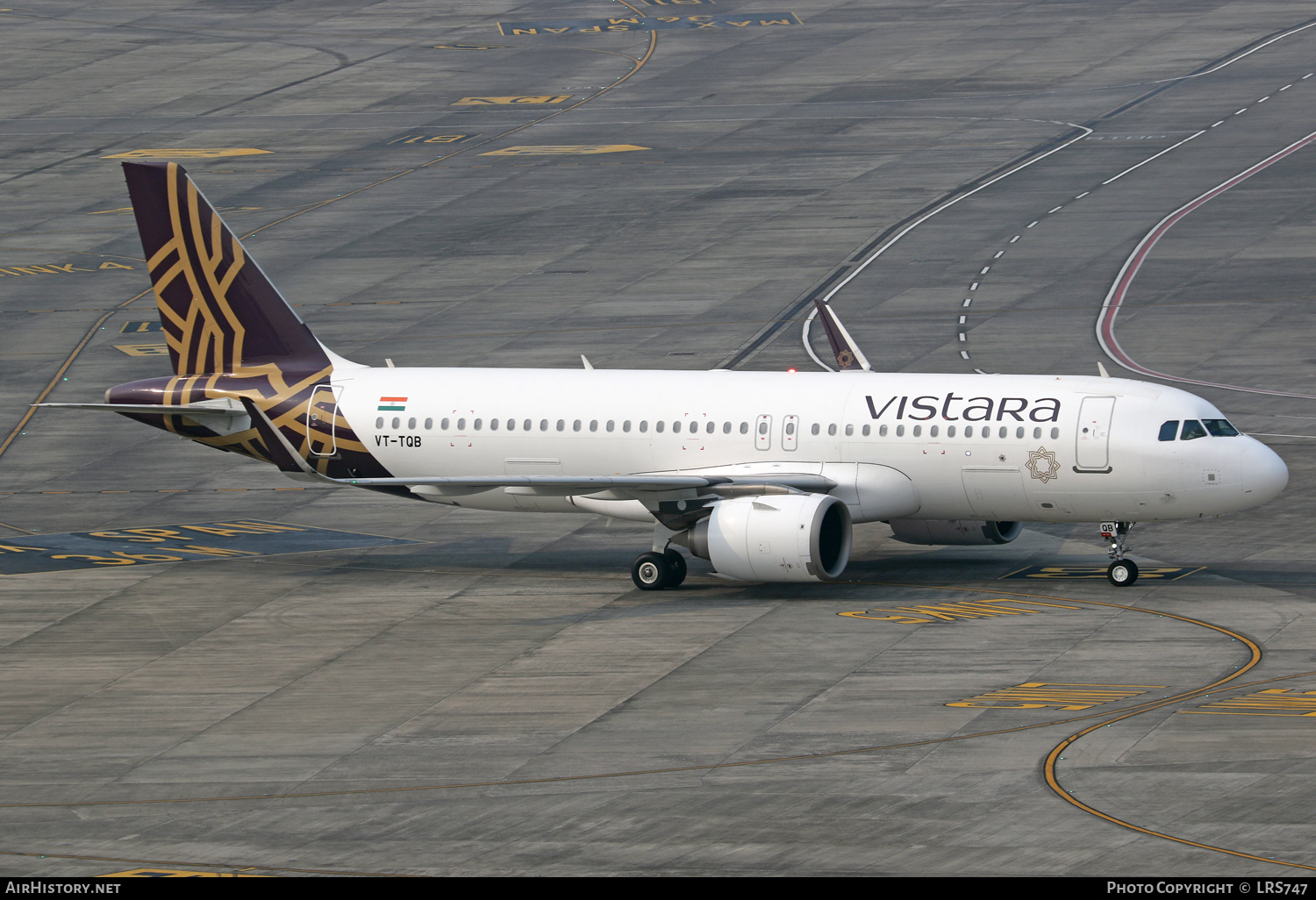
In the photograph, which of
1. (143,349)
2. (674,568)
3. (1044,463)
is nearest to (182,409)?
(674,568)

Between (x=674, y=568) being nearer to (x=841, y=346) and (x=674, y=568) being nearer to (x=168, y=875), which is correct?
(x=841, y=346)

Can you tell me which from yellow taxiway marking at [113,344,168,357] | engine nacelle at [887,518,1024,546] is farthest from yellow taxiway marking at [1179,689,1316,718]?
yellow taxiway marking at [113,344,168,357]

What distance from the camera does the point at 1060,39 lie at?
120 meters

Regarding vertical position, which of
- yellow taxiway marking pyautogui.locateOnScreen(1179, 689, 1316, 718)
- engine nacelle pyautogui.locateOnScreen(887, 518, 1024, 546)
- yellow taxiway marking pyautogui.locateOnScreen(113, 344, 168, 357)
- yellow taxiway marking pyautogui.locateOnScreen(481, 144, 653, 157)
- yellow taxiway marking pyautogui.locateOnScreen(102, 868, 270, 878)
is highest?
yellow taxiway marking pyautogui.locateOnScreen(481, 144, 653, 157)

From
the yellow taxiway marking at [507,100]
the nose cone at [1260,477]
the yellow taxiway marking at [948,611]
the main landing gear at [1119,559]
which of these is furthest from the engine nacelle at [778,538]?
the yellow taxiway marking at [507,100]

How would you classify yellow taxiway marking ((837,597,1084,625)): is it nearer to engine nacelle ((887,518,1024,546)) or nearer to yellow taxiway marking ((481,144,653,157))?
engine nacelle ((887,518,1024,546))

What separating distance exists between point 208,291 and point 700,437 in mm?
13287

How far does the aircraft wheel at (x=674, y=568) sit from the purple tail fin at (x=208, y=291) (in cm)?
1045

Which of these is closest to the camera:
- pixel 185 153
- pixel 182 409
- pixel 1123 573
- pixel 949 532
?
pixel 1123 573

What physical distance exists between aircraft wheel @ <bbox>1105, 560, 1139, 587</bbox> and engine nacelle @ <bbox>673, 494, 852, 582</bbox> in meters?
5.78

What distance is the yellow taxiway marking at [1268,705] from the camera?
33.5m

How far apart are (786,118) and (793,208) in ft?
57.7

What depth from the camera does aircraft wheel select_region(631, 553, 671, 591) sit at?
4441 cm

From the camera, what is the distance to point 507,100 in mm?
115312
